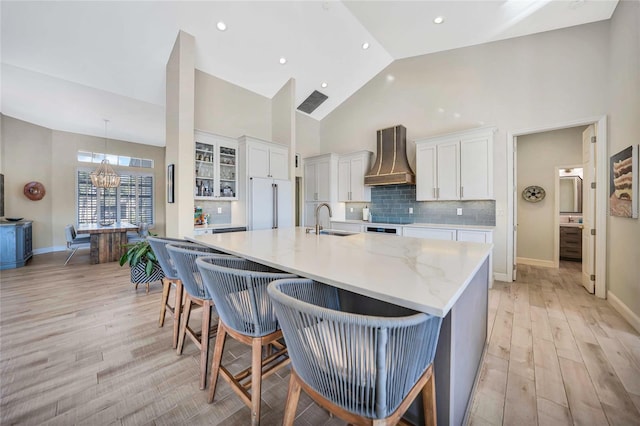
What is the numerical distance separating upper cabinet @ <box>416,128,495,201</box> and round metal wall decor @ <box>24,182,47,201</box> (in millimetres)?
8469

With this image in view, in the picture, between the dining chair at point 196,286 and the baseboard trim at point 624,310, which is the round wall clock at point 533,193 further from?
the dining chair at point 196,286

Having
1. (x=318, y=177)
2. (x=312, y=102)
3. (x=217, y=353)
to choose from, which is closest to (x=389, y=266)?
(x=217, y=353)

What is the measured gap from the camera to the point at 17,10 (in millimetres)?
2873

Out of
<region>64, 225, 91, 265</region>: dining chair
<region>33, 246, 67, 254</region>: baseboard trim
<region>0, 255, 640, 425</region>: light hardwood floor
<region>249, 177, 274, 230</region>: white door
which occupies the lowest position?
<region>0, 255, 640, 425</region>: light hardwood floor

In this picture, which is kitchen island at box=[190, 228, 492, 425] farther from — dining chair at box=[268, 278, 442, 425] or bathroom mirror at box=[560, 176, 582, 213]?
bathroom mirror at box=[560, 176, 582, 213]

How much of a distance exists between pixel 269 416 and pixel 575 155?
6294mm

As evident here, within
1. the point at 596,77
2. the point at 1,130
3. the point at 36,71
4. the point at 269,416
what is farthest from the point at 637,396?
the point at 1,130

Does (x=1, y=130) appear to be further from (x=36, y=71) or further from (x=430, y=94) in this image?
(x=430, y=94)

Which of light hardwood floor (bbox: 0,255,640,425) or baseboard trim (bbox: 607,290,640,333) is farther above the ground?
baseboard trim (bbox: 607,290,640,333)

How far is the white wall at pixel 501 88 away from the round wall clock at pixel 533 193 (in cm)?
174

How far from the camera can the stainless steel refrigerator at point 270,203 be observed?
14.5 ft

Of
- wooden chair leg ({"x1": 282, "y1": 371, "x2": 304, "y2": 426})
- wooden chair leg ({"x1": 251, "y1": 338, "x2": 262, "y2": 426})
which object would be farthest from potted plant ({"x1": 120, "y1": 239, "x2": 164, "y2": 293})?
wooden chair leg ({"x1": 282, "y1": 371, "x2": 304, "y2": 426})

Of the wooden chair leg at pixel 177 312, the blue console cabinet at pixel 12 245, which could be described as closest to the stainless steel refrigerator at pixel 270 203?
the wooden chair leg at pixel 177 312

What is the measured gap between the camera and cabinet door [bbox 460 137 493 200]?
150 inches
